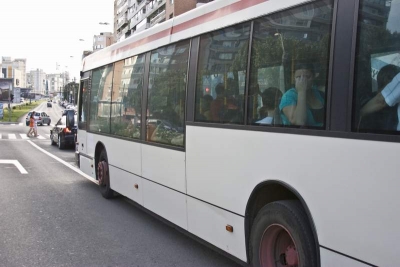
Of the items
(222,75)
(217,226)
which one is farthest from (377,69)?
(217,226)

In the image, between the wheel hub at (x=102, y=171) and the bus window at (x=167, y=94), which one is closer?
the bus window at (x=167, y=94)

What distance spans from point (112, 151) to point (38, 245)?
2.57 meters

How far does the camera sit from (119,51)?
7738 millimetres

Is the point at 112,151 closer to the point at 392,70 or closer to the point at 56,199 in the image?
the point at 56,199

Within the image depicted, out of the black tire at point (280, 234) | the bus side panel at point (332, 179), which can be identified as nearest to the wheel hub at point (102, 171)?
the bus side panel at point (332, 179)

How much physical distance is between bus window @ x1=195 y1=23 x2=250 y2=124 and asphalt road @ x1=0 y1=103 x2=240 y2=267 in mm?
1731

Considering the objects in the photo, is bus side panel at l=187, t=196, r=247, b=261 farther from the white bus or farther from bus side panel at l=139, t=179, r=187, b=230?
bus side panel at l=139, t=179, r=187, b=230

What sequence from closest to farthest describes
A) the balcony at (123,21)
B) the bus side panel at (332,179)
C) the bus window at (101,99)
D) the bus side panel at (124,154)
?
the bus side panel at (332,179), the bus side panel at (124,154), the bus window at (101,99), the balcony at (123,21)

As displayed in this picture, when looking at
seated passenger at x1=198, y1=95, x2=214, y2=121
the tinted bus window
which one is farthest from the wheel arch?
the tinted bus window

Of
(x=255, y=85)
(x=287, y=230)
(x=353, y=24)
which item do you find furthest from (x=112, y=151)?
(x=353, y=24)

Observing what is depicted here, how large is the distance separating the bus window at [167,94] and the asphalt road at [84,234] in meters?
1.34

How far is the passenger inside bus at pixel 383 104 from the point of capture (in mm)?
2615

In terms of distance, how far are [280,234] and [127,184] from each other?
12.8 ft

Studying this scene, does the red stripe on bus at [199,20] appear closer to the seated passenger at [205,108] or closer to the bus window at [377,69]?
the seated passenger at [205,108]
